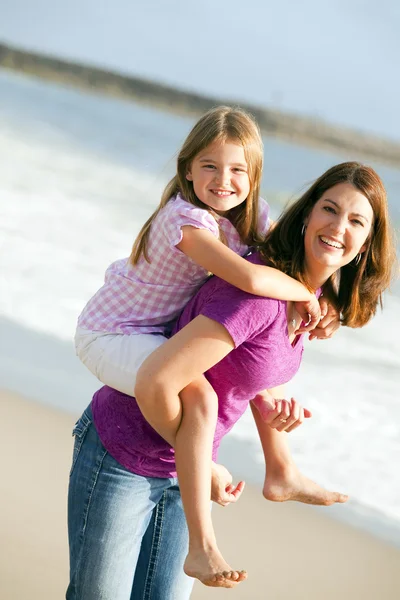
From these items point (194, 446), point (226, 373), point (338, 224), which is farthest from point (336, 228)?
point (194, 446)

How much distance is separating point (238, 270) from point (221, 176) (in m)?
0.40

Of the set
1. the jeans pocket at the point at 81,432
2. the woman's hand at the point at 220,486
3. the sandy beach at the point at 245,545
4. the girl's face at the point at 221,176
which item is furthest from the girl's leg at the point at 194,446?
the sandy beach at the point at 245,545

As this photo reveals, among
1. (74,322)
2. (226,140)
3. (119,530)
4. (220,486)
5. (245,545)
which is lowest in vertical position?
(245,545)

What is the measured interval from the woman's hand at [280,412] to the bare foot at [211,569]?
402 millimetres

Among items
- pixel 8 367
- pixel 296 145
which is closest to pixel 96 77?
pixel 296 145

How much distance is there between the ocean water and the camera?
503 centimetres

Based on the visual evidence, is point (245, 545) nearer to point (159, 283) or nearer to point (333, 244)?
point (159, 283)

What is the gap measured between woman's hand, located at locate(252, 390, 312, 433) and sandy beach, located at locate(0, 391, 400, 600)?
146 cm

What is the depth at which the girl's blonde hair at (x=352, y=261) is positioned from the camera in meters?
2.52

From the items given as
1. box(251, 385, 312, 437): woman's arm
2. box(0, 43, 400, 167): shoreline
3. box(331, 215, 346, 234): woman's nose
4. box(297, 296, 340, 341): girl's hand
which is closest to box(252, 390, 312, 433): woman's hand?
box(251, 385, 312, 437): woman's arm

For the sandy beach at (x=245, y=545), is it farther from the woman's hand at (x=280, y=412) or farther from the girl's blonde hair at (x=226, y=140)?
the girl's blonde hair at (x=226, y=140)

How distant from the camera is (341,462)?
5035 millimetres

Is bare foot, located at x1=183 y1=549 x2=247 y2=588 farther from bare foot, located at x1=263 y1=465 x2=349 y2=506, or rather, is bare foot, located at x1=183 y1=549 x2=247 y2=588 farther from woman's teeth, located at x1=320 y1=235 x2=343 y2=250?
woman's teeth, located at x1=320 y1=235 x2=343 y2=250

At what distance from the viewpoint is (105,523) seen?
2.40 metres
